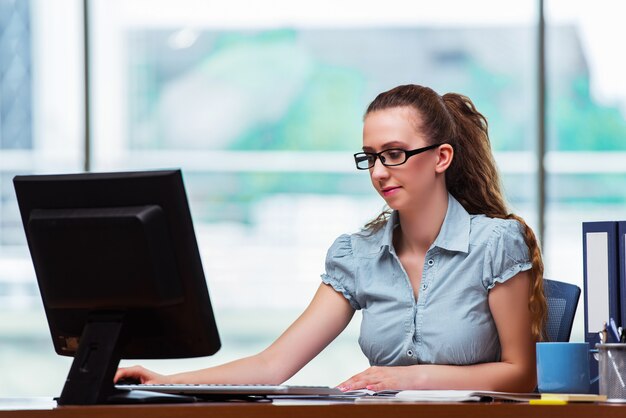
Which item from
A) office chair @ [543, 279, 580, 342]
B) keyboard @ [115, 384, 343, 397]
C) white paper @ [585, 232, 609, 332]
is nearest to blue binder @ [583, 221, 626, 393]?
white paper @ [585, 232, 609, 332]

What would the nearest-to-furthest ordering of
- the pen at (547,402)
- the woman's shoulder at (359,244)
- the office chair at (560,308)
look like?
the pen at (547,402) → the office chair at (560,308) → the woman's shoulder at (359,244)

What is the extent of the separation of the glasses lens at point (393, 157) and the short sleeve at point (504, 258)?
259 millimetres

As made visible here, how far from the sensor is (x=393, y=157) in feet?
7.20

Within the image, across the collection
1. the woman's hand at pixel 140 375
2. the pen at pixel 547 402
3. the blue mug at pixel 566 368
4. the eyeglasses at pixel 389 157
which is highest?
the eyeglasses at pixel 389 157

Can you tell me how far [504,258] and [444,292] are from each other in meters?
0.14

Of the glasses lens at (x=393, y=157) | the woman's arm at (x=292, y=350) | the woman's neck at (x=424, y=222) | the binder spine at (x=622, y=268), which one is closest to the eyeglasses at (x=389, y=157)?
the glasses lens at (x=393, y=157)

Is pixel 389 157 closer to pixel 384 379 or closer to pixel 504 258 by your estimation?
pixel 504 258

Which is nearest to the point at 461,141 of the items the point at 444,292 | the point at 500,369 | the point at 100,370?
the point at 444,292

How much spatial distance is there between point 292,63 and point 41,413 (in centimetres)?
308

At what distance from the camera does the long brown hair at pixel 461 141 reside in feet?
7.50

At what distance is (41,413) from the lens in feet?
4.88

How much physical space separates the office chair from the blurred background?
2089 mm

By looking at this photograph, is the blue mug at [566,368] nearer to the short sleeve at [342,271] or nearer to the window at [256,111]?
the short sleeve at [342,271]

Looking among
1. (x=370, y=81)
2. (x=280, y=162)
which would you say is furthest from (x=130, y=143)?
(x=370, y=81)
